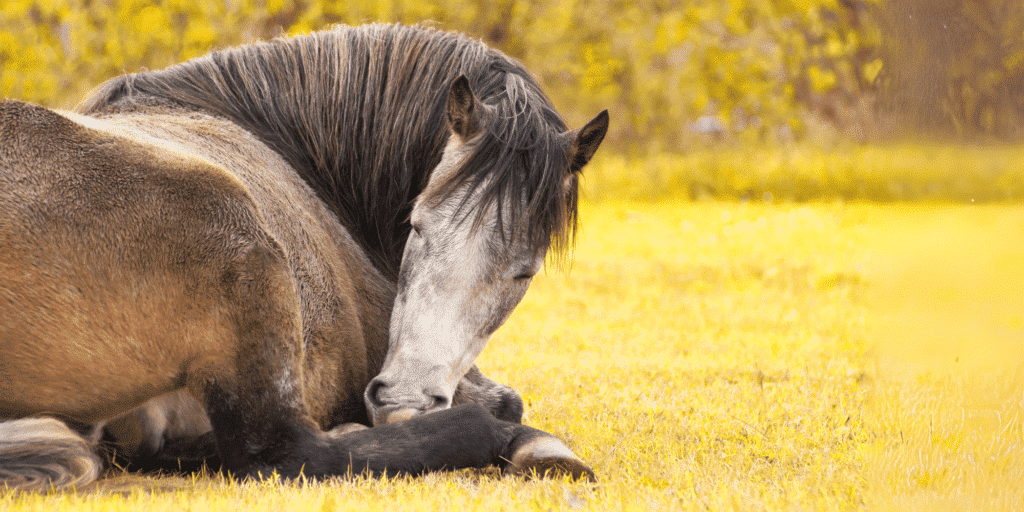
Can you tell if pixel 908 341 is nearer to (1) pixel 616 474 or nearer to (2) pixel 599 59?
(1) pixel 616 474

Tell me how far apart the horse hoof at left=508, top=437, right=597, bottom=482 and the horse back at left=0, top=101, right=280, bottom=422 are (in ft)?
3.51

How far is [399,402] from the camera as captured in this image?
310 cm

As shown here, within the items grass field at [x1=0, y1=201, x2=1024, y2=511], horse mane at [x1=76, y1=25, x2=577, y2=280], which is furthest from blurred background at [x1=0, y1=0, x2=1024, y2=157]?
horse mane at [x1=76, y1=25, x2=577, y2=280]

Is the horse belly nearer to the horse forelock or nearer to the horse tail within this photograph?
the horse tail

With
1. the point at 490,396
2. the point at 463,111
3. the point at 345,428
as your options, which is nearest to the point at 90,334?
the point at 345,428

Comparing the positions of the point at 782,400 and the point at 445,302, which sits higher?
the point at 445,302

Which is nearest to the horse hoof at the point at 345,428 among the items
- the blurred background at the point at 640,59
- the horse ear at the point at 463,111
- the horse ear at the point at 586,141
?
the horse ear at the point at 463,111

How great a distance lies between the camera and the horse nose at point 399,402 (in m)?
3.10

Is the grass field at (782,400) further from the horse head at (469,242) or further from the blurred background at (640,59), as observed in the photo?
the blurred background at (640,59)

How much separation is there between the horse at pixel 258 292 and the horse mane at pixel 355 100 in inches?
1.3

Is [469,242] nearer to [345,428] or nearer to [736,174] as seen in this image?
[345,428]

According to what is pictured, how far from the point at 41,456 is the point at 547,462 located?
161 centimetres

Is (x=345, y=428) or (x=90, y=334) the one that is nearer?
(x=90, y=334)

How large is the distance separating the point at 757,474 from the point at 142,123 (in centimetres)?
285
